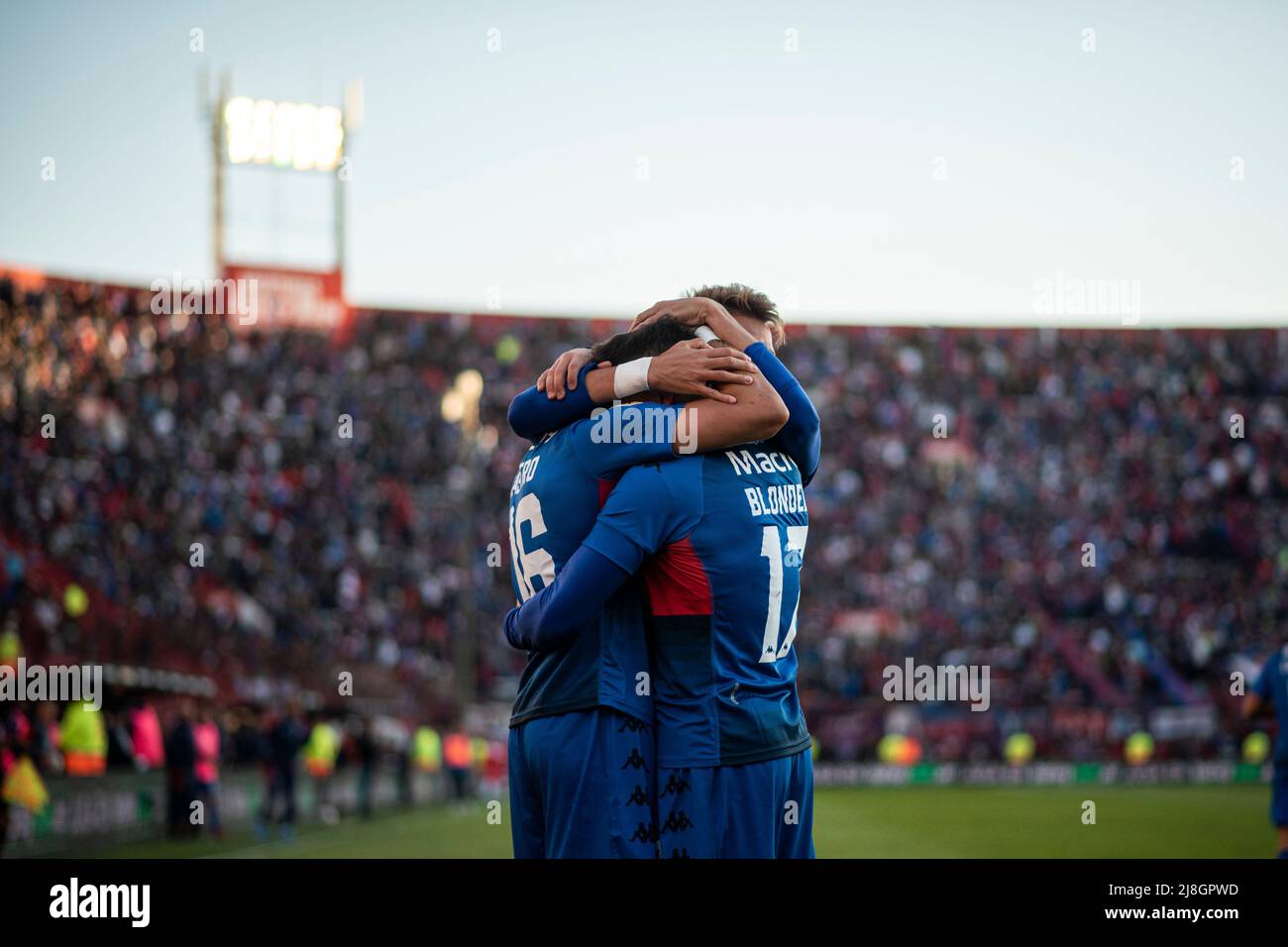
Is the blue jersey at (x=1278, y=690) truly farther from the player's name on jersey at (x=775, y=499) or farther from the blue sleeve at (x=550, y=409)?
the blue sleeve at (x=550, y=409)

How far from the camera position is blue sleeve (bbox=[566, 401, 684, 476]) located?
130 inches

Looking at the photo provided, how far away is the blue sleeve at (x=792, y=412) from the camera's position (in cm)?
344

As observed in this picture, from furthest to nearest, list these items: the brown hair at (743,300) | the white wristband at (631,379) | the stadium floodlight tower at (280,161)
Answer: the stadium floodlight tower at (280,161) → the brown hair at (743,300) → the white wristband at (631,379)

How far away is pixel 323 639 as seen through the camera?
24.5m

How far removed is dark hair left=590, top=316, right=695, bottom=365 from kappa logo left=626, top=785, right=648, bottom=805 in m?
1.17

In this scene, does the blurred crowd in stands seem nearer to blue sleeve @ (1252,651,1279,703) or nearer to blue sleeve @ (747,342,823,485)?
blue sleeve @ (1252,651,1279,703)

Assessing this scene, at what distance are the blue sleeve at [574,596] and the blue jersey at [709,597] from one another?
0.15ft

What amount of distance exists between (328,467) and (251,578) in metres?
5.26

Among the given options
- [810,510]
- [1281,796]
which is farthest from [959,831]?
[810,510]

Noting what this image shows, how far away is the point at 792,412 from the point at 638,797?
3.70 feet

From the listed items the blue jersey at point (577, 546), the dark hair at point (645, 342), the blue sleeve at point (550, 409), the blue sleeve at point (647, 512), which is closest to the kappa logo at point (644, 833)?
the blue jersey at point (577, 546)

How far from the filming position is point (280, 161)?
35.9 m

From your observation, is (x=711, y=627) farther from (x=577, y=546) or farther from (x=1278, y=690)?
(x=1278, y=690)
